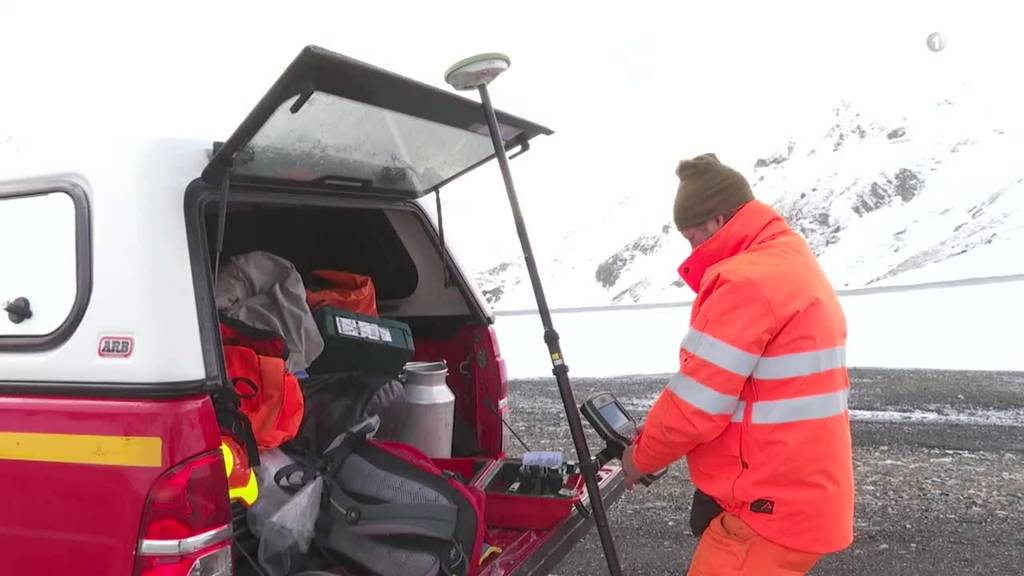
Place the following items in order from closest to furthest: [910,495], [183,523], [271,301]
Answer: [183,523], [271,301], [910,495]

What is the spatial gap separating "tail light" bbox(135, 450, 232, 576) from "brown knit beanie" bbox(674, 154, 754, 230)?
1.50m

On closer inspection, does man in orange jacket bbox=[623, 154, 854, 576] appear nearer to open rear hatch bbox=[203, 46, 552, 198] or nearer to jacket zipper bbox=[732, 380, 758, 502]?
jacket zipper bbox=[732, 380, 758, 502]

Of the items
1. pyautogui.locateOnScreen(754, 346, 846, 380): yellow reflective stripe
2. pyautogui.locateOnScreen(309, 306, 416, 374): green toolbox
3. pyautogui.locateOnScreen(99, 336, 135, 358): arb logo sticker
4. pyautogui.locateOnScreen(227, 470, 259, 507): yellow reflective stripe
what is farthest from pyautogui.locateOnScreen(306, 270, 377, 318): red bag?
pyautogui.locateOnScreen(754, 346, 846, 380): yellow reflective stripe

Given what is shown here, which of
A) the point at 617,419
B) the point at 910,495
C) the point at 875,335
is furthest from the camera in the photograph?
the point at 875,335

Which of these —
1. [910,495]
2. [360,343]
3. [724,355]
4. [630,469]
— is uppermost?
[360,343]

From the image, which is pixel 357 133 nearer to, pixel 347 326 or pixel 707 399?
pixel 347 326

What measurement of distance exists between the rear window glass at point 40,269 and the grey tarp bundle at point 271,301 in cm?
78

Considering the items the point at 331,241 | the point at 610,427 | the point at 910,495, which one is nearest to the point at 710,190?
the point at 610,427

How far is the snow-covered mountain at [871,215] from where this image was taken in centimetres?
7138

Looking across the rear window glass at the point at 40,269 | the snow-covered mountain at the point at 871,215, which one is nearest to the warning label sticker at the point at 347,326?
the rear window glass at the point at 40,269

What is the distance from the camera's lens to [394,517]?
233 cm

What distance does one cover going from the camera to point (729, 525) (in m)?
2.30

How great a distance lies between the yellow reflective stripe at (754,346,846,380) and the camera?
219 cm

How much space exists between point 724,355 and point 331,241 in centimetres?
229
